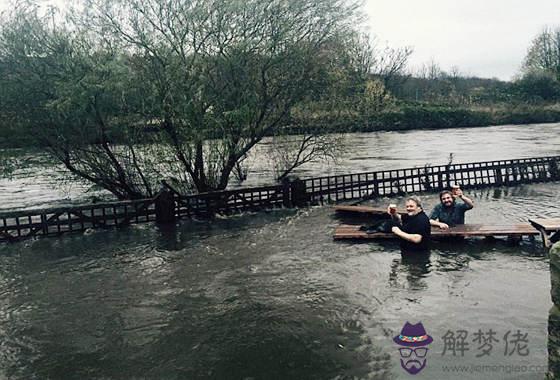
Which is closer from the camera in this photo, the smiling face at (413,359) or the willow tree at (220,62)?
the smiling face at (413,359)

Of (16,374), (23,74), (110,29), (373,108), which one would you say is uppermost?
(110,29)

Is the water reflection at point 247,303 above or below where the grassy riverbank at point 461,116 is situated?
below

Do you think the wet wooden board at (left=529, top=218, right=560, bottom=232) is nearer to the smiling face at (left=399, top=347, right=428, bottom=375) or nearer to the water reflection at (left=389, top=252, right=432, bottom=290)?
the water reflection at (left=389, top=252, right=432, bottom=290)

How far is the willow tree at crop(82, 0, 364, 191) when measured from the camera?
17736mm

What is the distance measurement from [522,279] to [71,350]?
26.3 feet

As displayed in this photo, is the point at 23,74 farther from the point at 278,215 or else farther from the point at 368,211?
the point at 368,211

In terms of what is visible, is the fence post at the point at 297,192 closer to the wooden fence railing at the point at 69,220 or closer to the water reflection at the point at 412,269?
the wooden fence railing at the point at 69,220

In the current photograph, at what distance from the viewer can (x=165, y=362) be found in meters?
7.05

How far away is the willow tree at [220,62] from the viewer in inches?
698

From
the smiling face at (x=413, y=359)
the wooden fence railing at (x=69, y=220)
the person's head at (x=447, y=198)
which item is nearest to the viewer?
the smiling face at (x=413, y=359)

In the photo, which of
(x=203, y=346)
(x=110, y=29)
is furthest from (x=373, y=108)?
(x=203, y=346)

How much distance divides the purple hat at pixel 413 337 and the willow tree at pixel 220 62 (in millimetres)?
12268

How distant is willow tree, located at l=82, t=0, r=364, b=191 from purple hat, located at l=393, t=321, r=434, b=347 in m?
12.3

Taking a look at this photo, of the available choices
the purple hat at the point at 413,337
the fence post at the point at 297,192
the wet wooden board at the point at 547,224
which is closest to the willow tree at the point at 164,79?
the fence post at the point at 297,192
